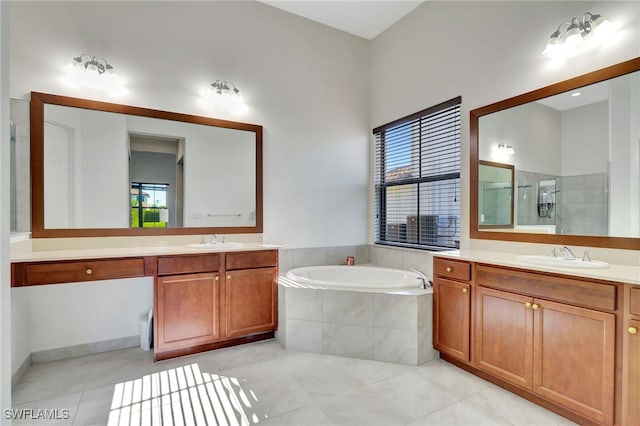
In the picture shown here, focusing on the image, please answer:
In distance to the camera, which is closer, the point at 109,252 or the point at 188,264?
the point at 109,252

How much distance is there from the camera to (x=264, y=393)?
201 cm

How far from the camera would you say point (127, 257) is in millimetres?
2232

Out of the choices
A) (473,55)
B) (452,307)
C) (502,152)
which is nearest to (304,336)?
(452,307)

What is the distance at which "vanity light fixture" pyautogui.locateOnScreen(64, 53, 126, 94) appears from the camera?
242 centimetres

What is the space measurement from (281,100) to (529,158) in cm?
236

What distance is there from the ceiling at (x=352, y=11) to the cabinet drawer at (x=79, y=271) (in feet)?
9.31

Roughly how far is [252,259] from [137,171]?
1235 mm

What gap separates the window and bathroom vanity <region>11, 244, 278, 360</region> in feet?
5.03

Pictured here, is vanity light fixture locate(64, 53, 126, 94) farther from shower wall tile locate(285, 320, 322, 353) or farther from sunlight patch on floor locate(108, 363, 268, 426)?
shower wall tile locate(285, 320, 322, 353)

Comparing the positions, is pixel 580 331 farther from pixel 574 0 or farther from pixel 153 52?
pixel 153 52

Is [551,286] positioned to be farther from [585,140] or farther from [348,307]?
[348,307]

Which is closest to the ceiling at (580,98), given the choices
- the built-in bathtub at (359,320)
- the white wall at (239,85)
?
the built-in bathtub at (359,320)

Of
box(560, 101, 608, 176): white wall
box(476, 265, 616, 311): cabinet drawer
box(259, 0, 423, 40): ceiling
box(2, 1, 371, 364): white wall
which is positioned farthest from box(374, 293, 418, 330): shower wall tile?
box(259, 0, 423, 40): ceiling

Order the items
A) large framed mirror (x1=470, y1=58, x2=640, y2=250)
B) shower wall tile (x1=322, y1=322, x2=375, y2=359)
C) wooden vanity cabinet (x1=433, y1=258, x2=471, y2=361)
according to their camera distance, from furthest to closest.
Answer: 1. shower wall tile (x1=322, y1=322, x2=375, y2=359)
2. wooden vanity cabinet (x1=433, y1=258, x2=471, y2=361)
3. large framed mirror (x1=470, y1=58, x2=640, y2=250)
